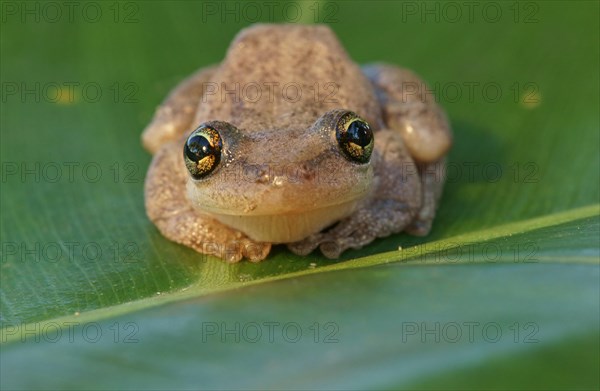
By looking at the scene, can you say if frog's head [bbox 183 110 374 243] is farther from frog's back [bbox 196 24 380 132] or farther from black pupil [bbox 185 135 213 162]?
frog's back [bbox 196 24 380 132]


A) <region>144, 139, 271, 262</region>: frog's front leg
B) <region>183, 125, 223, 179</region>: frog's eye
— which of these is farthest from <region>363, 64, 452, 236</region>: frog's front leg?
<region>183, 125, 223, 179</region>: frog's eye

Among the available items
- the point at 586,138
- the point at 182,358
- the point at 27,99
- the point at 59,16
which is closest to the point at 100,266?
the point at 182,358

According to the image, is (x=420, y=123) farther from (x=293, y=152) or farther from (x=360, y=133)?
(x=293, y=152)

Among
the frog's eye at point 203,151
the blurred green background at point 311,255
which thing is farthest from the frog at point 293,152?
the blurred green background at point 311,255

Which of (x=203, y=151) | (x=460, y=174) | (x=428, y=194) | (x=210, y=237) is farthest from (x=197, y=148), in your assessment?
(x=460, y=174)

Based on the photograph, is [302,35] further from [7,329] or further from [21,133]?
[7,329]

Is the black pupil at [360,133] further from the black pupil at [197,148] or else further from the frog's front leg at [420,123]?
the frog's front leg at [420,123]
